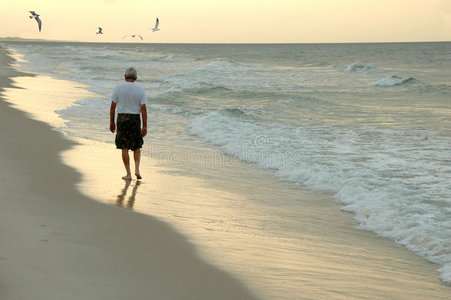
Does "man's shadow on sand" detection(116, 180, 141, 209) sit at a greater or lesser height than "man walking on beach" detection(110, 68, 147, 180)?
lesser

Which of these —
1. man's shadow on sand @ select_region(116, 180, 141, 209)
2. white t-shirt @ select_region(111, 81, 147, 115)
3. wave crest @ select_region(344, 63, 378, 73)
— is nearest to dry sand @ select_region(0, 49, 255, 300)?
man's shadow on sand @ select_region(116, 180, 141, 209)

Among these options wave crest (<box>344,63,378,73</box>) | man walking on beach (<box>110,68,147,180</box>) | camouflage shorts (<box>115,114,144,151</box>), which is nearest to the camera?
man walking on beach (<box>110,68,147,180</box>)

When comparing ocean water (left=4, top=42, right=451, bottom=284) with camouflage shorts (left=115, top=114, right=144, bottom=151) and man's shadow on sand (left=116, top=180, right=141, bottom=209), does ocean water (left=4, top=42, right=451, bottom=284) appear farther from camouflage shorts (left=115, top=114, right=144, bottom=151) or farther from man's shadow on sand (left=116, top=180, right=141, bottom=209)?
man's shadow on sand (left=116, top=180, right=141, bottom=209)

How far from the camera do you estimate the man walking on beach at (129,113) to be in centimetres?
748

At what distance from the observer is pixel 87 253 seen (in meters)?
4.27

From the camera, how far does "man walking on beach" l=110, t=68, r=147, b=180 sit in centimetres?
748

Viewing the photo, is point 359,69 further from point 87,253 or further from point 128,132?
point 87,253

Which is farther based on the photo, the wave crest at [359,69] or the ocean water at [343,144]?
the wave crest at [359,69]

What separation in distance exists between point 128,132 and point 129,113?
25 centimetres

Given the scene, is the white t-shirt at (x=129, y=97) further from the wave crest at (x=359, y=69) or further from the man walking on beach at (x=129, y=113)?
the wave crest at (x=359, y=69)

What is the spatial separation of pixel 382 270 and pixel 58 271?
250 cm

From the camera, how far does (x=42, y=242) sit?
4.39 metres

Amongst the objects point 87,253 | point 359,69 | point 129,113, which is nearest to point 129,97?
point 129,113

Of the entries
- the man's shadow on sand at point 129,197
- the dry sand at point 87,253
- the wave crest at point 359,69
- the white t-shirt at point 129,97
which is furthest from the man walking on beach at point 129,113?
the wave crest at point 359,69
